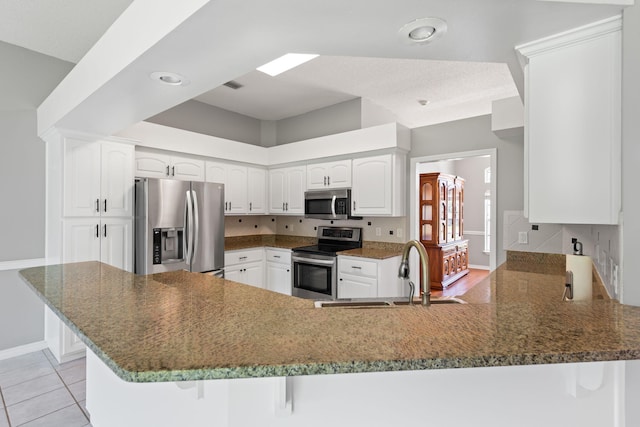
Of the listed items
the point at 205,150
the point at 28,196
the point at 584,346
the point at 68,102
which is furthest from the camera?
the point at 205,150

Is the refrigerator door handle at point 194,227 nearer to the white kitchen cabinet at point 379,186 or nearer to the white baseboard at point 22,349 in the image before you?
the white baseboard at point 22,349

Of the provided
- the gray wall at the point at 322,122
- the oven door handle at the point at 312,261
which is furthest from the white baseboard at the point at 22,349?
the gray wall at the point at 322,122

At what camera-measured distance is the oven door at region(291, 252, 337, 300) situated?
12.3 ft

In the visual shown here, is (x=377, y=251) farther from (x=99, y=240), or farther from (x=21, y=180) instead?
(x=21, y=180)

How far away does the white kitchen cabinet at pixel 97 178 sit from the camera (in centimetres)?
287

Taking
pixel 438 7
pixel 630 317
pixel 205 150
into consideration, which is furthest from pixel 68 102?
pixel 630 317

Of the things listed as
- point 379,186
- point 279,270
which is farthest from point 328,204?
point 279,270

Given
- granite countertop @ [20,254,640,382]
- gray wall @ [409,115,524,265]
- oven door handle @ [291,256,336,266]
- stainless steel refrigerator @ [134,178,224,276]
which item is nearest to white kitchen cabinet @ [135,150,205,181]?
stainless steel refrigerator @ [134,178,224,276]

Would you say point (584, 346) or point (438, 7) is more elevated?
point (438, 7)

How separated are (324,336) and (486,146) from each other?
329 cm

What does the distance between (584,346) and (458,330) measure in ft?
0.90

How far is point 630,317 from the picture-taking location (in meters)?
0.96

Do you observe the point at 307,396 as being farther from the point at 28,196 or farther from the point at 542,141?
the point at 28,196

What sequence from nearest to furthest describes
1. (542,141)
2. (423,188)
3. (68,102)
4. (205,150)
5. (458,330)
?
(458,330), (542,141), (68,102), (205,150), (423,188)
